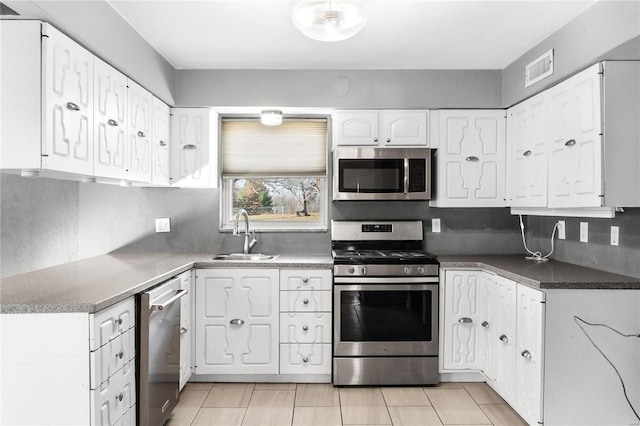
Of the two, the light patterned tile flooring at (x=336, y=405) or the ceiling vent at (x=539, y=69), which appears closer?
the light patterned tile flooring at (x=336, y=405)

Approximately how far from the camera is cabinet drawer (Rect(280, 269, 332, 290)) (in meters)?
3.01

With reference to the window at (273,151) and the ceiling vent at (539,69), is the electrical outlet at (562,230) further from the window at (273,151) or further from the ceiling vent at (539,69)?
the window at (273,151)

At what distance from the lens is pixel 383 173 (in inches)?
128

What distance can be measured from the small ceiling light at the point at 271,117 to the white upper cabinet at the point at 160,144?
0.74 metres

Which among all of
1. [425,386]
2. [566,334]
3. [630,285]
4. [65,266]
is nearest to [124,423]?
[65,266]

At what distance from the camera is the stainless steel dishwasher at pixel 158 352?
205cm

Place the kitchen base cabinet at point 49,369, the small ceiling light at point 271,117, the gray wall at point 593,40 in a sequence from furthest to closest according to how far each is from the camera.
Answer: the small ceiling light at point 271,117 → the gray wall at point 593,40 → the kitchen base cabinet at point 49,369

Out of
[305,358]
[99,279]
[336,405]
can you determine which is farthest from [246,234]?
[336,405]

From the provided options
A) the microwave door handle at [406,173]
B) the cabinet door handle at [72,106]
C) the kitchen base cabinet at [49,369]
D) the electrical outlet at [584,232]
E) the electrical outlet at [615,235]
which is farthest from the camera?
the microwave door handle at [406,173]

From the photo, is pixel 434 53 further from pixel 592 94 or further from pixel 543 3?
pixel 592 94

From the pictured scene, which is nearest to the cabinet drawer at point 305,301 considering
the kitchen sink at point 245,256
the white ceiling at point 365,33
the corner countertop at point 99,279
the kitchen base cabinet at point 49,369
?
the corner countertop at point 99,279

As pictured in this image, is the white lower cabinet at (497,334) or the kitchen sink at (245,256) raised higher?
the kitchen sink at (245,256)

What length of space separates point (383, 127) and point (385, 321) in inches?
58.6

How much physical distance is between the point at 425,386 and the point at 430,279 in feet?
2.54
